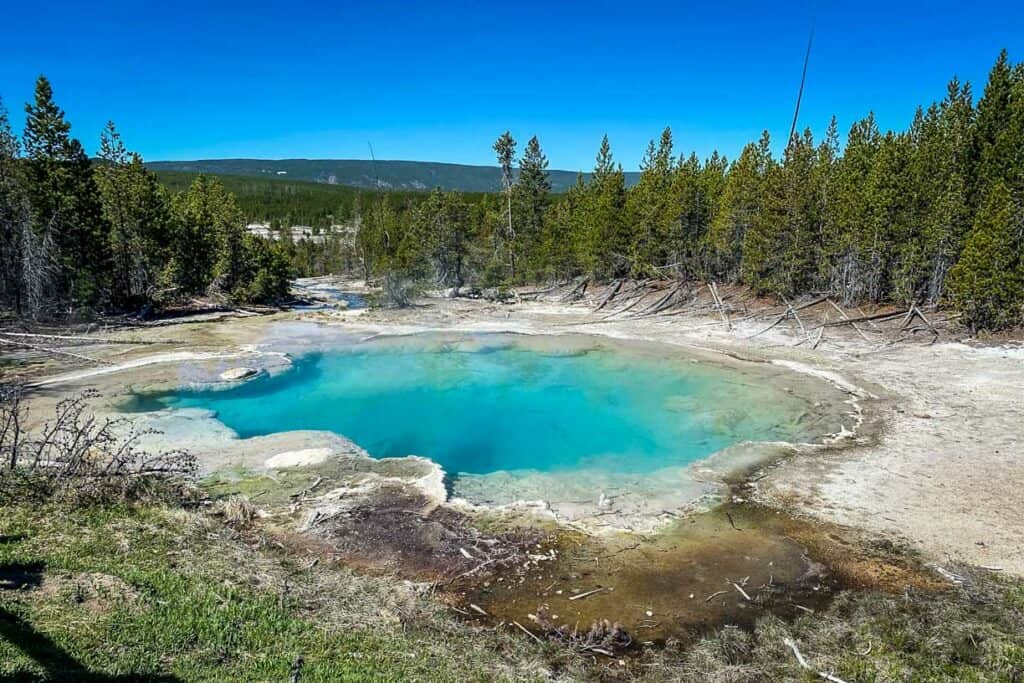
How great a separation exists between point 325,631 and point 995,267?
82.1ft

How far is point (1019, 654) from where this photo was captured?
636cm

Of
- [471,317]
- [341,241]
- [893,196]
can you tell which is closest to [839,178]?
[893,196]

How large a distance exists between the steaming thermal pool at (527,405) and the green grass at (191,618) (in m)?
5.12

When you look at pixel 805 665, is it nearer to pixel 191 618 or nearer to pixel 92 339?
pixel 191 618

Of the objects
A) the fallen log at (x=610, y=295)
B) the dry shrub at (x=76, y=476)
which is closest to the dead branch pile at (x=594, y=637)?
the dry shrub at (x=76, y=476)

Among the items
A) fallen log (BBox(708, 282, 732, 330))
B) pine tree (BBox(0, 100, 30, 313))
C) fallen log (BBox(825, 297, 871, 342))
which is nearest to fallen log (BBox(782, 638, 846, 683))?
fallen log (BBox(825, 297, 871, 342))

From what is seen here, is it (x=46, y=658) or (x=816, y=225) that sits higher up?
(x=816, y=225)

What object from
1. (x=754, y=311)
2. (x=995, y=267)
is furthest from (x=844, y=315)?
(x=995, y=267)

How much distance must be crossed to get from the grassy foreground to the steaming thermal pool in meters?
5.22

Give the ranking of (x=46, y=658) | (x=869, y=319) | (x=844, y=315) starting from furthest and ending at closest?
(x=844, y=315) < (x=869, y=319) < (x=46, y=658)

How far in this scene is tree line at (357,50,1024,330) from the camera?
901 inches

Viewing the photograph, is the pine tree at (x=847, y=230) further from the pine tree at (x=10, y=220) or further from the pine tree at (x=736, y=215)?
the pine tree at (x=10, y=220)

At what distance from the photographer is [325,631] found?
664cm

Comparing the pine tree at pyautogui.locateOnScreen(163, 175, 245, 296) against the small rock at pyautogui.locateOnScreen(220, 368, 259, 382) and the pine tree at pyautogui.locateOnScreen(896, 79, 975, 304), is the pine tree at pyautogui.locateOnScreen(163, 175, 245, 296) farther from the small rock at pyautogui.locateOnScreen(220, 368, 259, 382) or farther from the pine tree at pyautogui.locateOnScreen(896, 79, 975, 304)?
the pine tree at pyautogui.locateOnScreen(896, 79, 975, 304)
